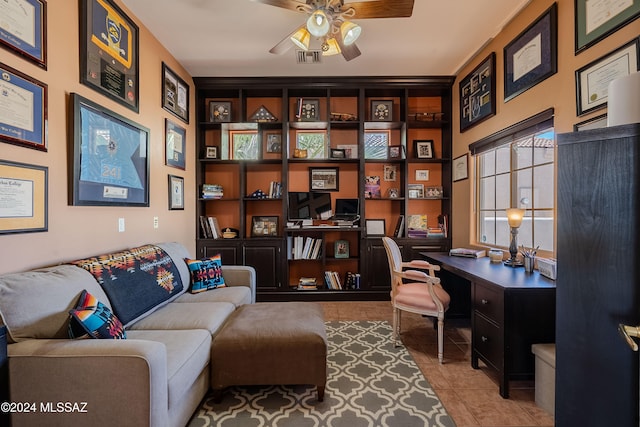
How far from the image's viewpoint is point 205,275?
8.69 feet

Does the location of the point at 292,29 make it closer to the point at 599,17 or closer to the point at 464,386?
the point at 599,17

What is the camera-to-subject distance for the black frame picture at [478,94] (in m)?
2.81

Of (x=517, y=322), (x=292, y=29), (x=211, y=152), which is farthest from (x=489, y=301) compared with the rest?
(x=211, y=152)

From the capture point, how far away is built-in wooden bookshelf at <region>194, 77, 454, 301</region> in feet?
12.0

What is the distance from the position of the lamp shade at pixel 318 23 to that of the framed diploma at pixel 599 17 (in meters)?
1.66

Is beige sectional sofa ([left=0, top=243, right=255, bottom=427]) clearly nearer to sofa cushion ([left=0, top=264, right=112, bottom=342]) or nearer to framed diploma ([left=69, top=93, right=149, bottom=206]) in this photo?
sofa cushion ([left=0, top=264, right=112, bottom=342])

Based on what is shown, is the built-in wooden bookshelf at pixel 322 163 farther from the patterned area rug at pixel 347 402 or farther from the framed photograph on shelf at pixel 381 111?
the patterned area rug at pixel 347 402

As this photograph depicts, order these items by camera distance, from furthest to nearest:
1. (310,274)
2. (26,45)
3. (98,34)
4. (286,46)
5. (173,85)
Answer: (310,274), (173,85), (286,46), (98,34), (26,45)

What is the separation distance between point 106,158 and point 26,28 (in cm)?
82

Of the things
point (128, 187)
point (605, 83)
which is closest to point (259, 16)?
point (128, 187)

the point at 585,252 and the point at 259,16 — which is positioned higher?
the point at 259,16

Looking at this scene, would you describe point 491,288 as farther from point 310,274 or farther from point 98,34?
point 98,34

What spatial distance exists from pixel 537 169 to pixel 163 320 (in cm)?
318

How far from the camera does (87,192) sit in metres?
1.92
